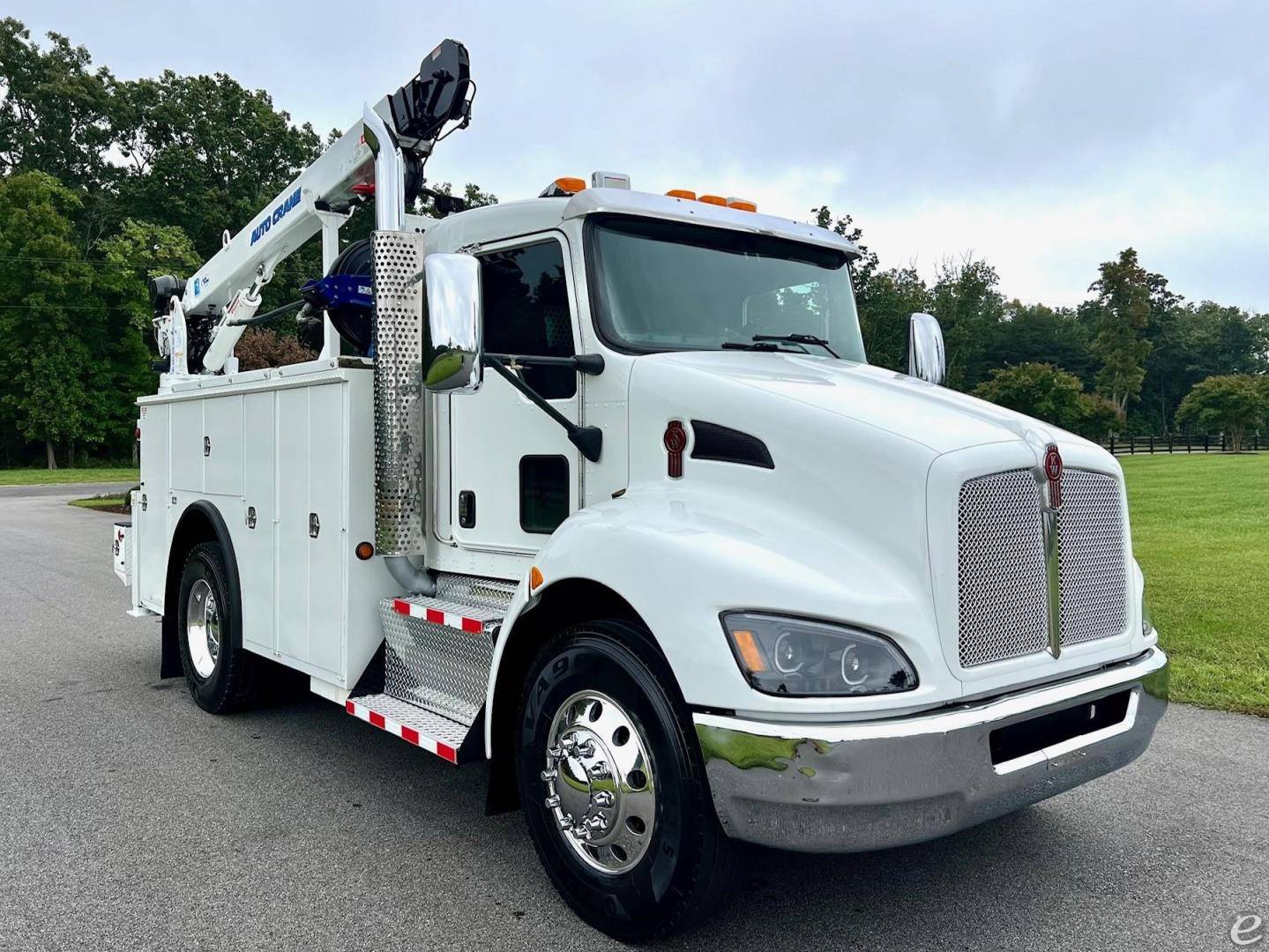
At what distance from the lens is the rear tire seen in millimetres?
5777

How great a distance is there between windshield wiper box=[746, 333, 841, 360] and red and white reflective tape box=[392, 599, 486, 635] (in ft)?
5.37

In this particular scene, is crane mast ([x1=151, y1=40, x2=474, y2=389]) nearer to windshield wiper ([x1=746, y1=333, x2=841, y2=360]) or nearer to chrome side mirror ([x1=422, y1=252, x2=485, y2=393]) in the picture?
chrome side mirror ([x1=422, y1=252, x2=485, y2=393])

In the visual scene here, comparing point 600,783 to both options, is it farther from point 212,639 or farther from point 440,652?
point 212,639

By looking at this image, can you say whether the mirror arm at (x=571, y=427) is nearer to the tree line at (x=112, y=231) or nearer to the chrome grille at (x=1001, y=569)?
the chrome grille at (x=1001, y=569)

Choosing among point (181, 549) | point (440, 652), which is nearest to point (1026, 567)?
point (440, 652)

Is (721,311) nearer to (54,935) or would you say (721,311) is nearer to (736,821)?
(736,821)

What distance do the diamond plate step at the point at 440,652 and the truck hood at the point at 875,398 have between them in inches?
53.4

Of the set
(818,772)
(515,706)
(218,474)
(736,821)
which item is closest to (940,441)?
(818,772)

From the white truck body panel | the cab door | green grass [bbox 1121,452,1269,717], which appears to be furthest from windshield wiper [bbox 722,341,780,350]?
green grass [bbox 1121,452,1269,717]

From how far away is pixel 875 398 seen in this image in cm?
338

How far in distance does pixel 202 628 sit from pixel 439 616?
288 cm

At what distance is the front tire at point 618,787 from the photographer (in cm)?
296

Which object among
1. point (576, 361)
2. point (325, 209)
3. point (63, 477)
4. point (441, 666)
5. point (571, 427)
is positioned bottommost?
point (63, 477)

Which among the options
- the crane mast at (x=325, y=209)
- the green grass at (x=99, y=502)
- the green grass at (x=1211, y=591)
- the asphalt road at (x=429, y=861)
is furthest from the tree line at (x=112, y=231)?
the asphalt road at (x=429, y=861)
